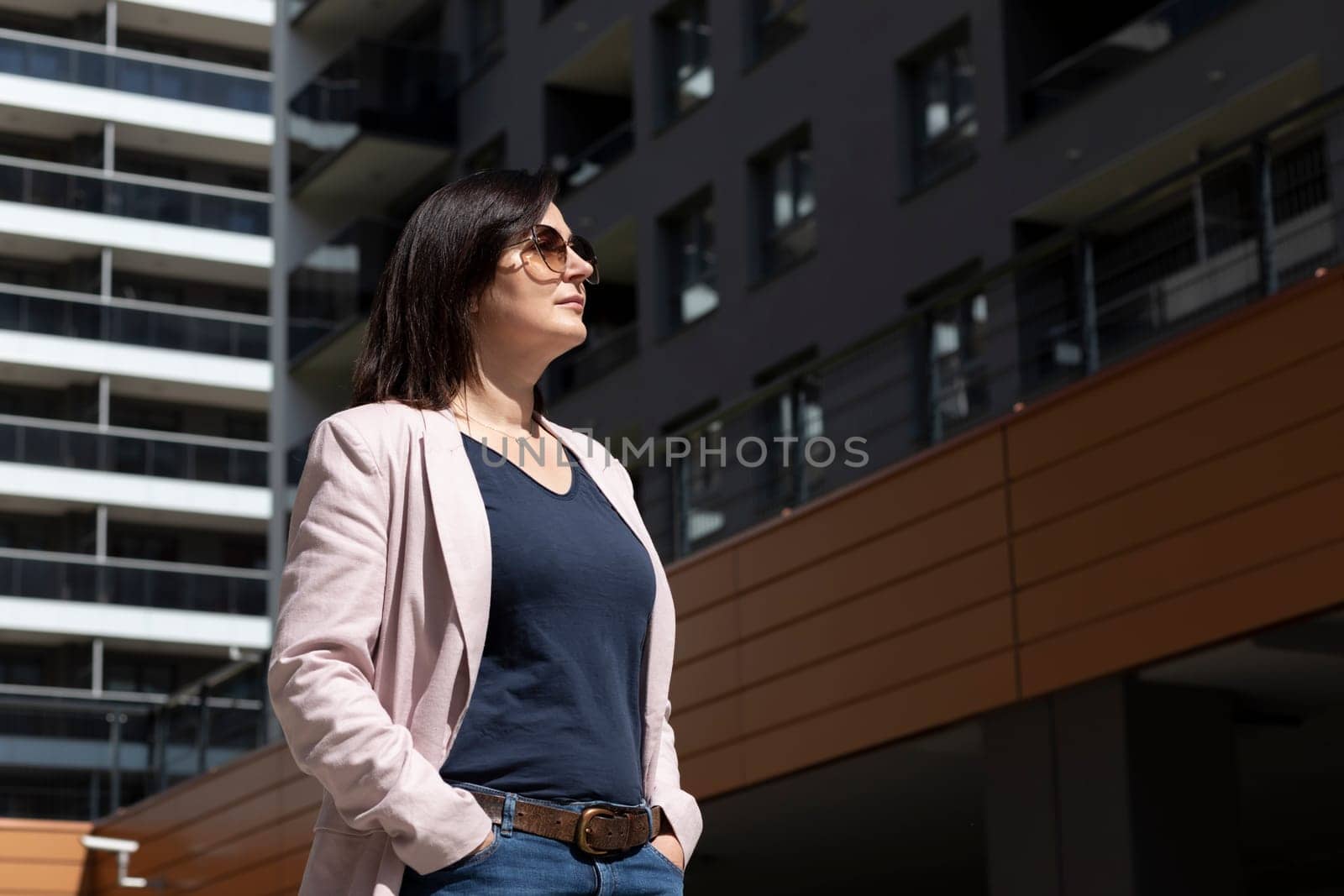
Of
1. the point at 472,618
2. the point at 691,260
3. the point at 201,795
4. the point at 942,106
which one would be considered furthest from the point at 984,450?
the point at 691,260

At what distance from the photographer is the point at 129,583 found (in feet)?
181

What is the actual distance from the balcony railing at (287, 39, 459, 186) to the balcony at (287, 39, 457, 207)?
0.01 meters

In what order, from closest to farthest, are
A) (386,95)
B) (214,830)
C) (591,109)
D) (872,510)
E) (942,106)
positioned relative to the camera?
(872,510), (214,830), (942,106), (591,109), (386,95)

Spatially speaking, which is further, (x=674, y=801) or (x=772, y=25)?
(x=772, y=25)

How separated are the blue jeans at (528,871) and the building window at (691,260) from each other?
22.0 m

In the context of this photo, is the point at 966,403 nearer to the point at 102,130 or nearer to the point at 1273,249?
the point at 1273,249

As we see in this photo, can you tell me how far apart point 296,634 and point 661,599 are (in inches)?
26.4

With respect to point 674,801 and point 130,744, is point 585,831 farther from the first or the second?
point 130,744

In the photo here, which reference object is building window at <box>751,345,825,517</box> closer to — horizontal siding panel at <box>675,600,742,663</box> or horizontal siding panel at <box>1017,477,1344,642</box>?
horizontal siding panel at <box>675,600,742,663</box>

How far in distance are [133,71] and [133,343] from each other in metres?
7.47

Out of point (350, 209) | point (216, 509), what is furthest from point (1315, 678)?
point (216, 509)

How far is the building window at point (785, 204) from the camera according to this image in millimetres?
23875

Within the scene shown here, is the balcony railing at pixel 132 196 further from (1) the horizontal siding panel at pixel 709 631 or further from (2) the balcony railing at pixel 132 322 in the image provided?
(1) the horizontal siding panel at pixel 709 631

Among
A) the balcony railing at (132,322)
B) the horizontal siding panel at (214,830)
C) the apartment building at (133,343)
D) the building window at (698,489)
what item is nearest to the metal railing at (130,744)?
the horizontal siding panel at (214,830)
